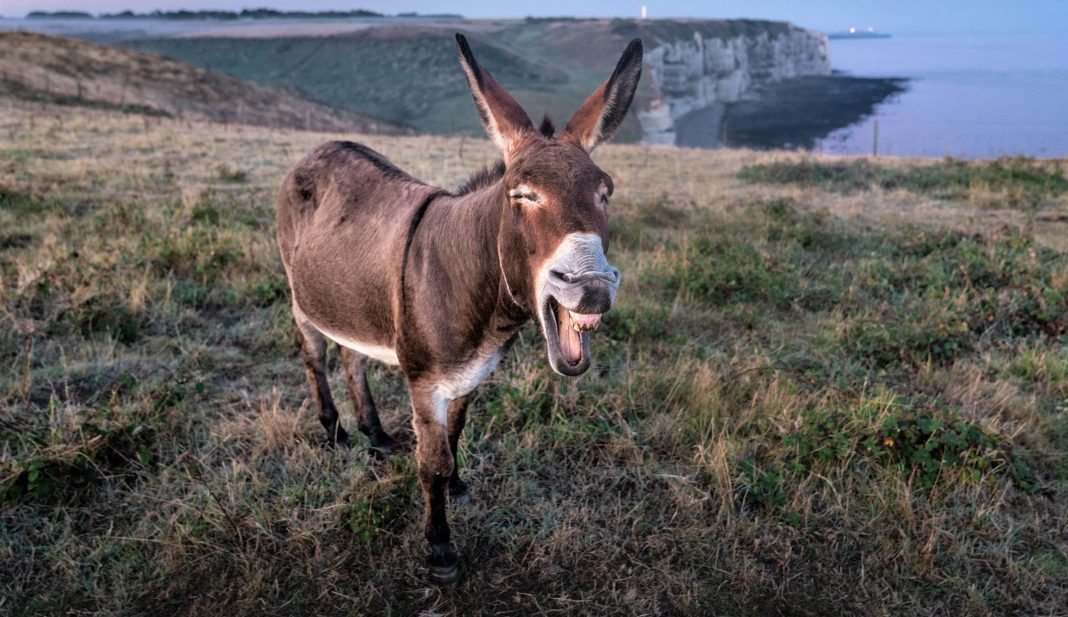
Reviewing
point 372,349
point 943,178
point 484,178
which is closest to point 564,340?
point 484,178

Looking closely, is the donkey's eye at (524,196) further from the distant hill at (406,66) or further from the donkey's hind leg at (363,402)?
the distant hill at (406,66)

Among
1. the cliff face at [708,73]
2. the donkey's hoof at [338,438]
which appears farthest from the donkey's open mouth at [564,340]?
the cliff face at [708,73]

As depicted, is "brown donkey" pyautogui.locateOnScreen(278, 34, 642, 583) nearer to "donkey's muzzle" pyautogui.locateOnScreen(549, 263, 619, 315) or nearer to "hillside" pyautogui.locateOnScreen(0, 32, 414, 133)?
"donkey's muzzle" pyautogui.locateOnScreen(549, 263, 619, 315)

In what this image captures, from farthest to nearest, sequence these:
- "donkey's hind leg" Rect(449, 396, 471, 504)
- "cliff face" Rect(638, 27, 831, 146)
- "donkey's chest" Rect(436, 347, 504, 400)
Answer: "cliff face" Rect(638, 27, 831, 146), "donkey's hind leg" Rect(449, 396, 471, 504), "donkey's chest" Rect(436, 347, 504, 400)

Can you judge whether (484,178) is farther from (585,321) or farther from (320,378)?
(320,378)

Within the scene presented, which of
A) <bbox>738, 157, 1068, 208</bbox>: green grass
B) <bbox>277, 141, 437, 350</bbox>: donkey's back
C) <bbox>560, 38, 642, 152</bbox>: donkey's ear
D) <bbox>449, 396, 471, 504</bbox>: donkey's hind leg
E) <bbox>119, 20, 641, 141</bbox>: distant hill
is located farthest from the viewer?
<bbox>119, 20, 641, 141</bbox>: distant hill

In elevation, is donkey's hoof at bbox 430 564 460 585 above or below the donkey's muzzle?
below

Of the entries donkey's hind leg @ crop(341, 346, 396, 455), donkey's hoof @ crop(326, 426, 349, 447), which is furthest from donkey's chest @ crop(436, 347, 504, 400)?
donkey's hoof @ crop(326, 426, 349, 447)

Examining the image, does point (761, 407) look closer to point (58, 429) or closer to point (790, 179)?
point (58, 429)

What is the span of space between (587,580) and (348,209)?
2.50 m

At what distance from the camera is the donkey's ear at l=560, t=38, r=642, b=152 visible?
2596 mm

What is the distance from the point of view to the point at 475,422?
427 cm

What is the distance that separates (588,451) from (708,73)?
126m

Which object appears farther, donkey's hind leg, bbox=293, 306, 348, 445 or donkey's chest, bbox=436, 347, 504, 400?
donkey's hind leg, bbox=293, 306, 348, 445
